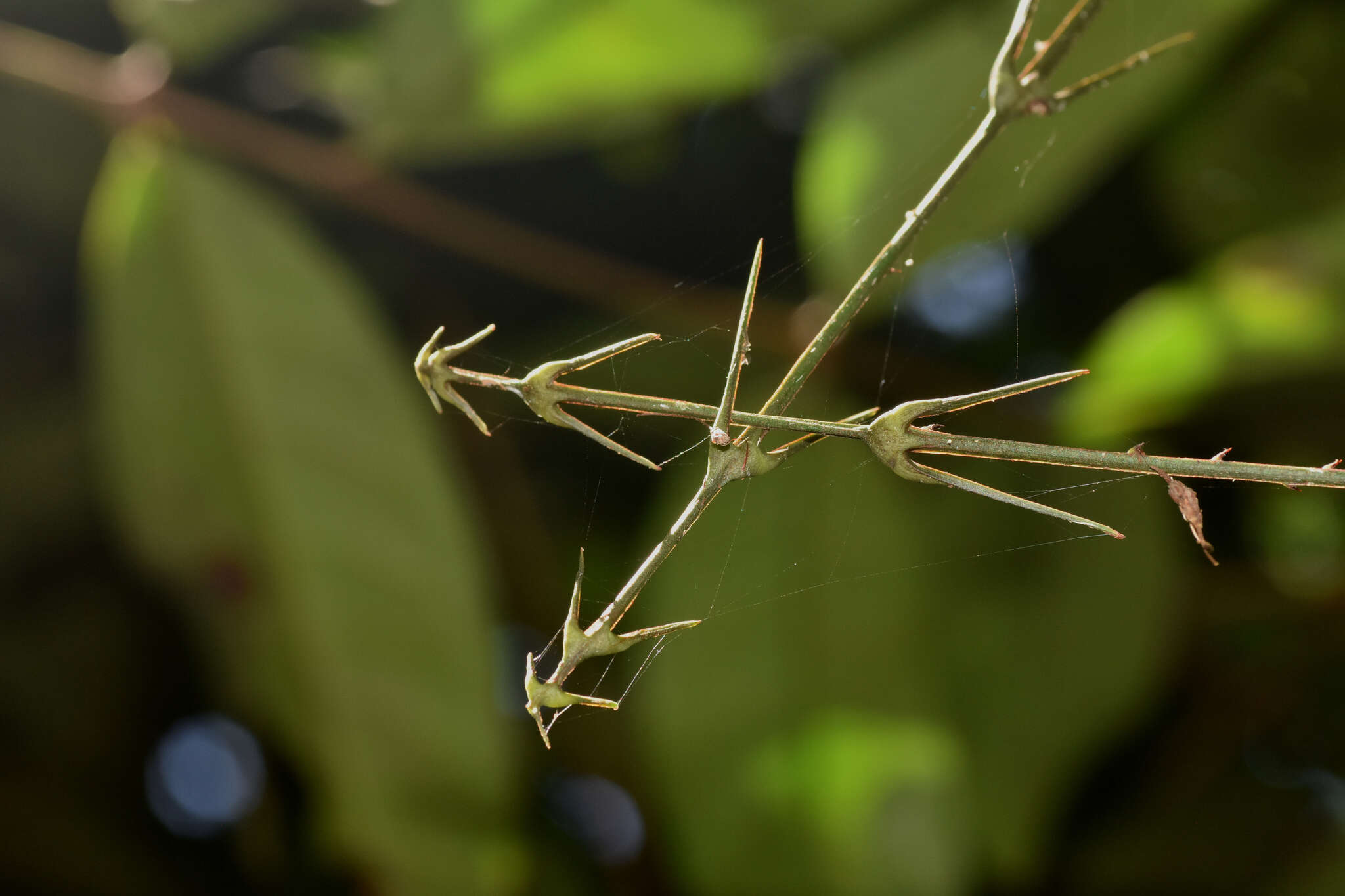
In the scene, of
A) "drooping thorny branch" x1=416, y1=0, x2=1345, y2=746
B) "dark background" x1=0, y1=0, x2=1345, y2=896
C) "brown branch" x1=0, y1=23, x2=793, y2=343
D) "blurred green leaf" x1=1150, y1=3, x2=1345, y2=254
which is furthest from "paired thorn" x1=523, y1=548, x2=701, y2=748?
"blurred green leaf" x1=1150, y1=3, x2=1345, y2=254

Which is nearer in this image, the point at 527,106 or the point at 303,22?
the point at 527,106

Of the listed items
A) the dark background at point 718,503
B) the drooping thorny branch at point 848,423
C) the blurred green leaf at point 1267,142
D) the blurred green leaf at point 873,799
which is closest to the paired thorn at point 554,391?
the drooping thorny branch at point 848,423

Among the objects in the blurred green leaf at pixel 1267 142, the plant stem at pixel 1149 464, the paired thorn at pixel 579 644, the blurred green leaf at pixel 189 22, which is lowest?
the plant stem at pixel 1149 464

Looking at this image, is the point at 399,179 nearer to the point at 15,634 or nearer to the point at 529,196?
the point at 529,196

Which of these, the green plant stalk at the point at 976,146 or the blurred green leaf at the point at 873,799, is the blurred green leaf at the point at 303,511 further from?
the green plant stalk at the point at 976,146

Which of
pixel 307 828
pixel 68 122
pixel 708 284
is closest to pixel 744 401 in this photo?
pixel 708 284

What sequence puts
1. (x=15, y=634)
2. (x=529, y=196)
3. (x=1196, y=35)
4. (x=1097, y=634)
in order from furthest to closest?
(x=529, y=196)
(x=15, y=634)
(x=1097, y=634)
(x=1196, y=35)

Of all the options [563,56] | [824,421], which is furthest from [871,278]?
[563,56]

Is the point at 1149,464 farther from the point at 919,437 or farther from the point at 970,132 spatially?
the point at 970,132
